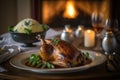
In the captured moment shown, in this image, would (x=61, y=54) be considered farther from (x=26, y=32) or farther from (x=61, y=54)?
(x=26, y=32)

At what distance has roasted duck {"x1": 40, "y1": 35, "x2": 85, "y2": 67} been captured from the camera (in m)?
1.00

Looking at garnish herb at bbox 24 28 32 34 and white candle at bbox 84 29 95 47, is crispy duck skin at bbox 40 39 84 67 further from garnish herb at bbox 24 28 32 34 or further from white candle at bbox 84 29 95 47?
white candle at bbox 84 29 95 47

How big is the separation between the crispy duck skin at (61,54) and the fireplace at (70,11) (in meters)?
2.46

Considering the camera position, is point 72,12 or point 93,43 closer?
point 93,43

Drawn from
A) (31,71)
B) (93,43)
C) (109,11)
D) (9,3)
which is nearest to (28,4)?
(9,3)

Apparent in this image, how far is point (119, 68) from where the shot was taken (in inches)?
39.8

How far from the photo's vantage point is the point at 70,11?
141 inches

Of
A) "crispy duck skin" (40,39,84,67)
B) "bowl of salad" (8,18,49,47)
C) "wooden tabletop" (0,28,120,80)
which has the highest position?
Answer: "bowl of salad" (8,18,49,47)

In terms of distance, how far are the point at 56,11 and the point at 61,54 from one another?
2609 millimetres

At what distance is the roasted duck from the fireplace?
2.46m

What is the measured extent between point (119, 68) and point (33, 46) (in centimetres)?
57

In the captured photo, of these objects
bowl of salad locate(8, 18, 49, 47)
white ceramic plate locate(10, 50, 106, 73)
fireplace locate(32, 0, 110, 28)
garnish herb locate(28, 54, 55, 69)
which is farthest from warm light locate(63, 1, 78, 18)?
garnish herb locate(28, 54, 55, 69)

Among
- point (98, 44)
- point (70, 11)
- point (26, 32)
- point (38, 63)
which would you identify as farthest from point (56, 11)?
point (38, 63)

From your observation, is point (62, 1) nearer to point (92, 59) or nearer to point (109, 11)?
point (109, 11)
